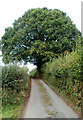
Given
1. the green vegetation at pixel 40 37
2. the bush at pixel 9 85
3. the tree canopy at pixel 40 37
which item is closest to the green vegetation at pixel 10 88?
the bush at pixel 9 85

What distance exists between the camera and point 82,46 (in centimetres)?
919

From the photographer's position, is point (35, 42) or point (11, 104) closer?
point (11, 104)

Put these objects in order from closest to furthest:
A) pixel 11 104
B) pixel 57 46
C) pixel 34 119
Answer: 1. pixel 34 119
2. pixel 11 104
3. pixel 57 46

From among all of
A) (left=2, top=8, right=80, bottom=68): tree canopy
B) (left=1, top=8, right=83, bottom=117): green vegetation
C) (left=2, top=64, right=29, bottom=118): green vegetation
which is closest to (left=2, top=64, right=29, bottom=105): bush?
(left=2, top=64, right=29, bottom=118): green vegetation

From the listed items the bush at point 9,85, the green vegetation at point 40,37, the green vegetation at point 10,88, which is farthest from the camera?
the green vegetation at point 40,37

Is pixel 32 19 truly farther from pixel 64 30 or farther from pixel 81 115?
pixel 81 115

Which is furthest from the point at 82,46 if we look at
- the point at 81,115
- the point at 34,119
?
the point at 34,119

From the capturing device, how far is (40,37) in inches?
1172

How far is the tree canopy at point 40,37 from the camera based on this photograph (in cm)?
2805

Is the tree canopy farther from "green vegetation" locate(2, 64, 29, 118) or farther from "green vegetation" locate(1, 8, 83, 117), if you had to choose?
"green vegetation" locate(2, 64, 29, 118)

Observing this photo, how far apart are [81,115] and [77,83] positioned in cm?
208

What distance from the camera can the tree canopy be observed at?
28.0 m

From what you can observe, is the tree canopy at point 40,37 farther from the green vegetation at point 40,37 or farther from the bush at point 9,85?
the bush at point 9,85

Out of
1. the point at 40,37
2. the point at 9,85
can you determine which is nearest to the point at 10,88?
the point at 9,85
